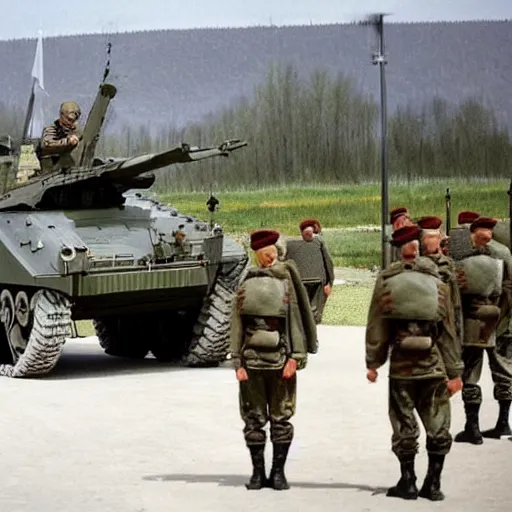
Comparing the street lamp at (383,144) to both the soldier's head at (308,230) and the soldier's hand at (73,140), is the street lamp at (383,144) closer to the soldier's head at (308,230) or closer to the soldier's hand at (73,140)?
the soldier's head at (308,230)

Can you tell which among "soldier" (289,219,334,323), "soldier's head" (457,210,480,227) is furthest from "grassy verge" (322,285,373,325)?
"soldier's head" (457,210,480,227)

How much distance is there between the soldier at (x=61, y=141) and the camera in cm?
1529

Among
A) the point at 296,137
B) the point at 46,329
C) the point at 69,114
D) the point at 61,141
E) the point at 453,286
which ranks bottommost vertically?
the point at 46,329

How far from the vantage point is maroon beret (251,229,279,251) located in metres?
8.54

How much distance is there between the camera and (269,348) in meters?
8.51

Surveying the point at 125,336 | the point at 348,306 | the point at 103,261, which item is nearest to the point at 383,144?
the point at 348,306

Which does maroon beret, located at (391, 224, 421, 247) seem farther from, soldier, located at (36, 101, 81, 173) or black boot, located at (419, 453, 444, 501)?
soldier, located at (36, 101, 81, 173)

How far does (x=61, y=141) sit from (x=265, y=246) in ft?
22.9

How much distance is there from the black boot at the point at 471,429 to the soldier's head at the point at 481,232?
39.8 inches

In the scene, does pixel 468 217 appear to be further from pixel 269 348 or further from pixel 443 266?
pixel 269 348

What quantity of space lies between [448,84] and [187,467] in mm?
9061

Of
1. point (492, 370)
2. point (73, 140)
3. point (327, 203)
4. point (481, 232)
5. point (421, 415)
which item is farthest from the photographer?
point (327, 203)

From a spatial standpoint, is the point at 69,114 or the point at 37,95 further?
the point at 37,95

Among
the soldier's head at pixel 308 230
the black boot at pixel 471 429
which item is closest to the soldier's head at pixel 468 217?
the black boot at pixel 471 429
